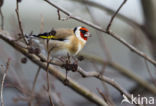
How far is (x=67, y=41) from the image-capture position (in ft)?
5.38

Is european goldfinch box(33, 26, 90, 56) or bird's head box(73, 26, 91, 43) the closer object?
european goldfinch box(33, 26, 90, 56)

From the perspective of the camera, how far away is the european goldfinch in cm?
156

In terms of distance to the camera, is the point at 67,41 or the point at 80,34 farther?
the point at 80,34

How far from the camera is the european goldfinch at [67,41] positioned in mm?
1559

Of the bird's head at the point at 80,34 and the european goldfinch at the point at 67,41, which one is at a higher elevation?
the bird's head at the point at 80,34

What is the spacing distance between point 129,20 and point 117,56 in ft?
4.77

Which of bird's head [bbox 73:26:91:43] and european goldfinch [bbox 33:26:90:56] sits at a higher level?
bird's head [bbox 73:26:91:43]

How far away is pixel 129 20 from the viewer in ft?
8.22

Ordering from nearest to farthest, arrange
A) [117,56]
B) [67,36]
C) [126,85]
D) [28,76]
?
[67,36] < [28,76] < [126,85] < [117,56]

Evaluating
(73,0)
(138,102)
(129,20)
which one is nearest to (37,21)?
(73,0)

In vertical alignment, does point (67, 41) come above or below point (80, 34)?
below

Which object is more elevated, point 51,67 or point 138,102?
point 51,67

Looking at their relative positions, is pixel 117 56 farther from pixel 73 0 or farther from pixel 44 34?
pixel 44 34

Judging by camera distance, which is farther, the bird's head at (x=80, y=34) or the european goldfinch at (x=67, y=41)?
the bird's head at (x=80, y=34)
